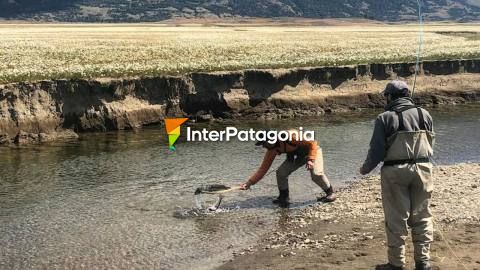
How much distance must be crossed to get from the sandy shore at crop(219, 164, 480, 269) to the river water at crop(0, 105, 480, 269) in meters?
0.61

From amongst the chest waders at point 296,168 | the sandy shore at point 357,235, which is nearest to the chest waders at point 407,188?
the sandy shore at point 357,235

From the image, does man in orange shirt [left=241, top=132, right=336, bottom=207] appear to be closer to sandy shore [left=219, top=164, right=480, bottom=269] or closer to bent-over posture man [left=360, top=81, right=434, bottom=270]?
sandy shore [left=219, top=164, right=480, bottom=269]

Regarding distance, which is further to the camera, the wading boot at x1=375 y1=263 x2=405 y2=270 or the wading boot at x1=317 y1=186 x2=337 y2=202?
the wading boot at x1=317 y1=186 x2=337 y2=202

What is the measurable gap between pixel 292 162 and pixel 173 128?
1192 cm

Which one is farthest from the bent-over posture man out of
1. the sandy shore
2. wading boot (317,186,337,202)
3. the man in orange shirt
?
wading boot (317,186,337,202)

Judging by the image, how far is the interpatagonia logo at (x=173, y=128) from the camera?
72.5 ft

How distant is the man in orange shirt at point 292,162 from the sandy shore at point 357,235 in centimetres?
57

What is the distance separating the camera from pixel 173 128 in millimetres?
24781

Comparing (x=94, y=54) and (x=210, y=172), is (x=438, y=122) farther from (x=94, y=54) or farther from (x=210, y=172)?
(x=94, y=54)

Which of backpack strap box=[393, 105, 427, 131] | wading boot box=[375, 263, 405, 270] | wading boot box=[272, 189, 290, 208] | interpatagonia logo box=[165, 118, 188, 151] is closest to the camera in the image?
backpack strap box=[393, 105, 427, 131]

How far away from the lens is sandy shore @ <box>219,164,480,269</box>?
9211mm

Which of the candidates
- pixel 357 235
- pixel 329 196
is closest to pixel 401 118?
pixel 357 235

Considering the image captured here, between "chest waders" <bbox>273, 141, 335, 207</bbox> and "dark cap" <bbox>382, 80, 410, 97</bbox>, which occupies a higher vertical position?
"dark cap" <bbox>382, 80, 410, 97</bbox>

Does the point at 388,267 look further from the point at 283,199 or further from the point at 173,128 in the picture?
the point at 173,128
